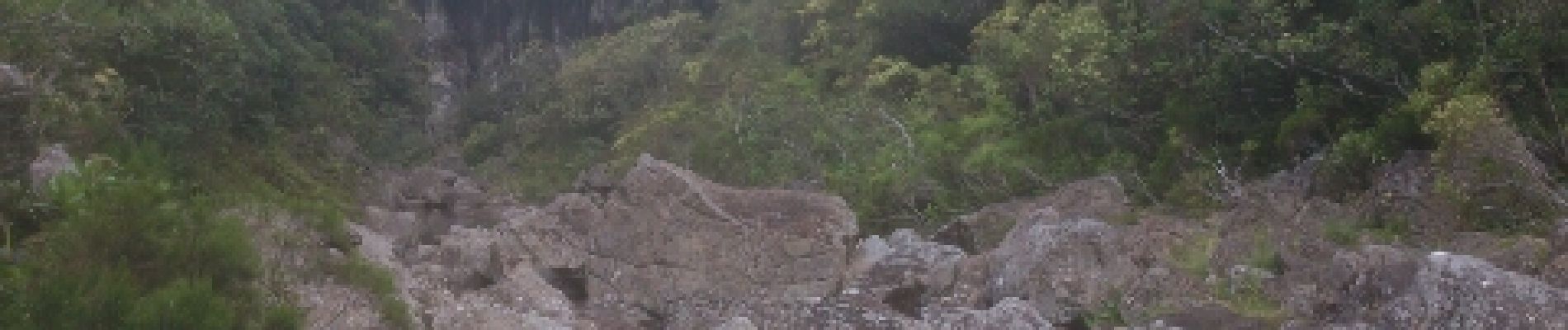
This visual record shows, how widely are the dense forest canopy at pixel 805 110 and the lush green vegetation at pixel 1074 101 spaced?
0.05 metres

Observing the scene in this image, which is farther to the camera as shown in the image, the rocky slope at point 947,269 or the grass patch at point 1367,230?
the grass patch at point 1367,230

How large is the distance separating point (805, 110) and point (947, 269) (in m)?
13.6

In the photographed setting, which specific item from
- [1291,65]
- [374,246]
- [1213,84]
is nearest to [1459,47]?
[1291,65]

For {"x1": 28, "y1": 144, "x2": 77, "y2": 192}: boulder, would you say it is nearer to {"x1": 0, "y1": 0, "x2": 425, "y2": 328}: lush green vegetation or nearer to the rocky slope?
{"x1": 0, "y1": 0, "x2": 425, "y2": 328}: lush green vegetation

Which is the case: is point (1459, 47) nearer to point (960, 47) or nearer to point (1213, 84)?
point (1213, 84)

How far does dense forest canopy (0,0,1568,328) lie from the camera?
8.90 metres

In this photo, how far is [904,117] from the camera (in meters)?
25.8

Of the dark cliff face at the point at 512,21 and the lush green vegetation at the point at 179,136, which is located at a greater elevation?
the lush green vegetation at the point at 179,136

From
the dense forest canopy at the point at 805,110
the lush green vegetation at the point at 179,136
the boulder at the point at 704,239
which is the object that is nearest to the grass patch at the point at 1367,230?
the dense forest canopy at the point at 805,110

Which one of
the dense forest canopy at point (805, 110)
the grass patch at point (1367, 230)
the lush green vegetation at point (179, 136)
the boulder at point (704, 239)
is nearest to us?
the lush green vegetation at point (179, 136)

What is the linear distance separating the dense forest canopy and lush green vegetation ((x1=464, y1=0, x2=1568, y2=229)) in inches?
1.8

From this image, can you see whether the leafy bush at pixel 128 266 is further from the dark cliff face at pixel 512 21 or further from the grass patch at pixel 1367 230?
the dark cliff face at pixel 512 21

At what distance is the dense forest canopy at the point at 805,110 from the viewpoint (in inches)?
350

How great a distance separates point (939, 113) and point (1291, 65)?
1104 cm
